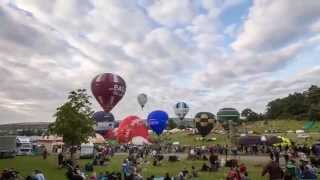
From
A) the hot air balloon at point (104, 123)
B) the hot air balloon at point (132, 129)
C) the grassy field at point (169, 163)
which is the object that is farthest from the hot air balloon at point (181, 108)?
the hot air balloon at point (104, 123)

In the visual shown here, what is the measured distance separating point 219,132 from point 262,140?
50.1m

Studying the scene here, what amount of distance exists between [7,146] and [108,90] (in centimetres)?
1273

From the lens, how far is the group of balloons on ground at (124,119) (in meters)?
55.7

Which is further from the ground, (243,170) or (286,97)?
(286,97)

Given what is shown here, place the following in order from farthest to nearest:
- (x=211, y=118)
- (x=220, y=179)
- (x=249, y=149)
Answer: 1. (x=211, y=118)
2. (x=249, y=149)
3. (x=220, y=179)

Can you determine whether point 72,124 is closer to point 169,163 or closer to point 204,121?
point 169,163

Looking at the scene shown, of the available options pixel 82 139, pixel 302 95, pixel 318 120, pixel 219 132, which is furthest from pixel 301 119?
pixel 82 139

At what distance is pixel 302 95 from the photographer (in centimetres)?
15850

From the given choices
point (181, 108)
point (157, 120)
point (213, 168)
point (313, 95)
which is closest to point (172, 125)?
point (313, 95)

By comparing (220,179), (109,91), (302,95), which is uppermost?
(302,95)

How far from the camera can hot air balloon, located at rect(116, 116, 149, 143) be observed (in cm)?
6788

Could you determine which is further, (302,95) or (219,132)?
(302,95)

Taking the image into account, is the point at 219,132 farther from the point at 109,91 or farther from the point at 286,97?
the point at 286,97

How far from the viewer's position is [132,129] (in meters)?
68.2
